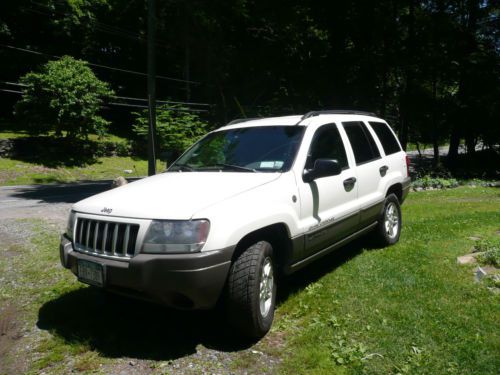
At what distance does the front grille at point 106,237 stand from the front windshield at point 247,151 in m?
1.35

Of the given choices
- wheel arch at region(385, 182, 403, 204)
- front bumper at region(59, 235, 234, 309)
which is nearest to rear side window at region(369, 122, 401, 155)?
wheel arch at region(385, 182, 403, 204)

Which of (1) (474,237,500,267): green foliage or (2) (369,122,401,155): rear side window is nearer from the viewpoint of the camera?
(1) (474,237,500,267): green foliage

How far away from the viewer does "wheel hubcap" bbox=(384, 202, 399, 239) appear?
633 cm

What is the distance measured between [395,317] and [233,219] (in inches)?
70.7

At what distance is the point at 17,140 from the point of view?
2273 cm

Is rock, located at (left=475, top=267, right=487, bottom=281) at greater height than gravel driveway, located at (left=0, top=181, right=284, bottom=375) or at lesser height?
A: greater

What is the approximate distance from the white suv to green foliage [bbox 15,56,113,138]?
19.6 meters

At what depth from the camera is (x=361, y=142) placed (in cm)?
577

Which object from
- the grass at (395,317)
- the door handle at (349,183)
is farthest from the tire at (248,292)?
the door handle at (349,183)

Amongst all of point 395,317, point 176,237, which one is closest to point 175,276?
point 176,237

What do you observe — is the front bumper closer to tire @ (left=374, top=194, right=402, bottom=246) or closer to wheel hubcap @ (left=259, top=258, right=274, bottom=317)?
wheel hubcap @ (left=259, top=258, right=274, bottom=317)

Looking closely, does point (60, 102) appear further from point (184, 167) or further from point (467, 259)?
point (467, 259)

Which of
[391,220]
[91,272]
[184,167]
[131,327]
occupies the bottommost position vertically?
[131,327]

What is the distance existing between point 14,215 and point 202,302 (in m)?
8.00
